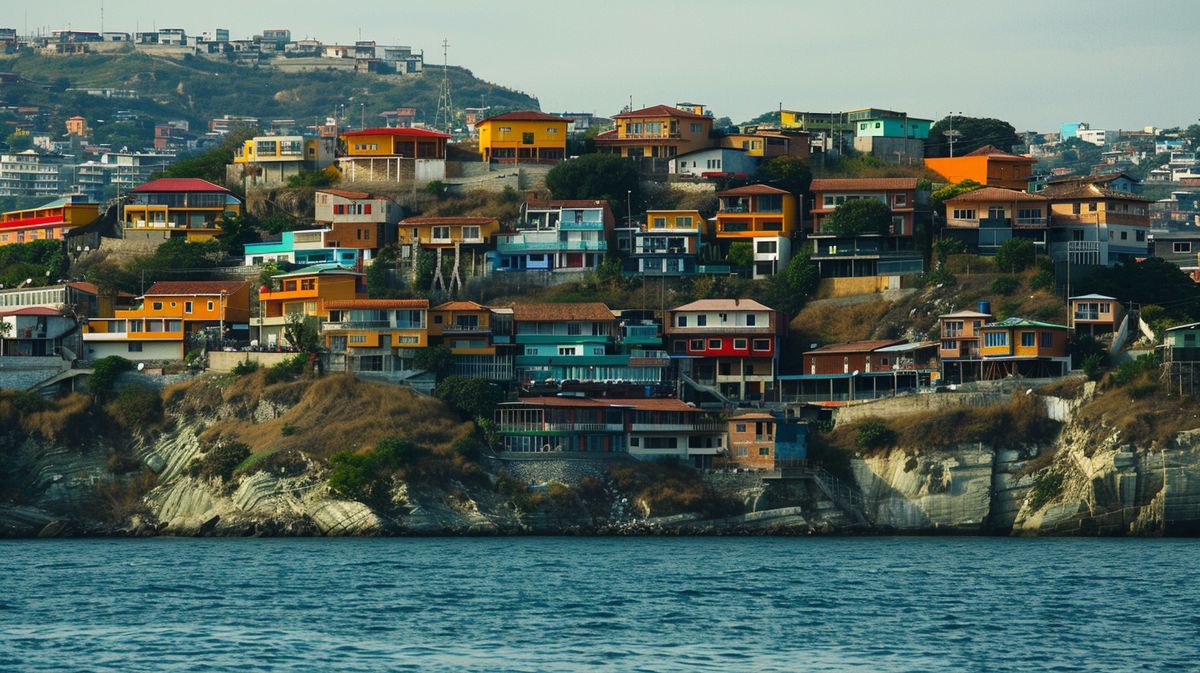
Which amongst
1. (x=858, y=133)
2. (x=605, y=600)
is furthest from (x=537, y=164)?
(x=605, y=600)

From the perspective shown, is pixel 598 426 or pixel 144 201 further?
pixel 144 201

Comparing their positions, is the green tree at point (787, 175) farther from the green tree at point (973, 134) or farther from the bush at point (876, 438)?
the bush at point (876, 438)

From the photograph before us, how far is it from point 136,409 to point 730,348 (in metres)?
26.5

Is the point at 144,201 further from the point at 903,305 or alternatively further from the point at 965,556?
the point at 965,556

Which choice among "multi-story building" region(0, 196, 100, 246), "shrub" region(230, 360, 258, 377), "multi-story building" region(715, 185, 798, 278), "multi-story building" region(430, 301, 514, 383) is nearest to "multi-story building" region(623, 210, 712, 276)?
"multi-story building" region(715, 185, 798, 278)

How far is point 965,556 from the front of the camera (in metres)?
83.1

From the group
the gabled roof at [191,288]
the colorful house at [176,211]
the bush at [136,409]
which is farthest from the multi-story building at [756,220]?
the bush at [136,409]

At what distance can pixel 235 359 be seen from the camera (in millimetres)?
99875

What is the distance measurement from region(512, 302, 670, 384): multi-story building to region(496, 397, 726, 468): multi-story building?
150 inches

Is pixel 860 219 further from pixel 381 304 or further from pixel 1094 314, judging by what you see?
pixel 381 304

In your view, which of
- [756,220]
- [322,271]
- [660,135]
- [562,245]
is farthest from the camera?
[660,135]

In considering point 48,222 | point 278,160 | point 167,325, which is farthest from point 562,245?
point 48,222

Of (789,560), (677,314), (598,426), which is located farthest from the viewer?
(677,314)

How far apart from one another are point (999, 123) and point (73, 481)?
64.3 metres
